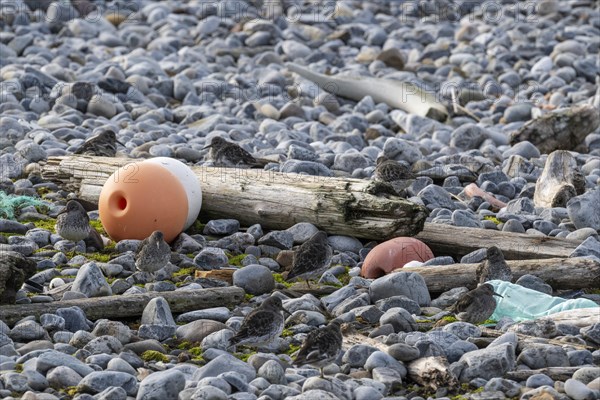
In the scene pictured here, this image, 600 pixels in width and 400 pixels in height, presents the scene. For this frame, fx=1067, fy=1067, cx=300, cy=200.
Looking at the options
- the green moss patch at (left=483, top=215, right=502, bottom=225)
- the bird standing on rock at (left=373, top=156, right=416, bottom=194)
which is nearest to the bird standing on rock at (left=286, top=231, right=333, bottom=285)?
the green moss patch at (left=483, top=215, right=502, bottom=225)

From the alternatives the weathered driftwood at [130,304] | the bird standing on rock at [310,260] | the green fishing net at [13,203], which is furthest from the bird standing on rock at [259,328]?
the green fishing net at [13,203]

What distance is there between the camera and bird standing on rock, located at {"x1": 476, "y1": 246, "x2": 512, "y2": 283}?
8.28 metres

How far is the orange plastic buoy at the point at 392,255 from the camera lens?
8.85 metres

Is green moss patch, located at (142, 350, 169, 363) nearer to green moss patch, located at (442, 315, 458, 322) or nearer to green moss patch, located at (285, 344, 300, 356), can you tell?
green moss patch, located at (285, 344, 300, 356)

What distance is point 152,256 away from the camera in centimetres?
851

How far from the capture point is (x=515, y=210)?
10.7m

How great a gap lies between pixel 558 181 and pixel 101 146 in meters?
4.97

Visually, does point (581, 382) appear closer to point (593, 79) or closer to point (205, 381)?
point (205, 381)

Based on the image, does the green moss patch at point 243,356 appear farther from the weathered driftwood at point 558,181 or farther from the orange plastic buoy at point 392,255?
the weathered driftwood at point 558,181

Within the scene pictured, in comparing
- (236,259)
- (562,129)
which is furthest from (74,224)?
(562,129)

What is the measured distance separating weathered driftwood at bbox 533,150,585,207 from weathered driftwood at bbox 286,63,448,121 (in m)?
4.16

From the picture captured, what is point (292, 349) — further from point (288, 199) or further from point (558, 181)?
point (558, 181)

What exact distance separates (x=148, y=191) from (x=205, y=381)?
337cm

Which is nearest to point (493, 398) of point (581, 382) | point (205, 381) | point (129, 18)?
point (581, 382)
